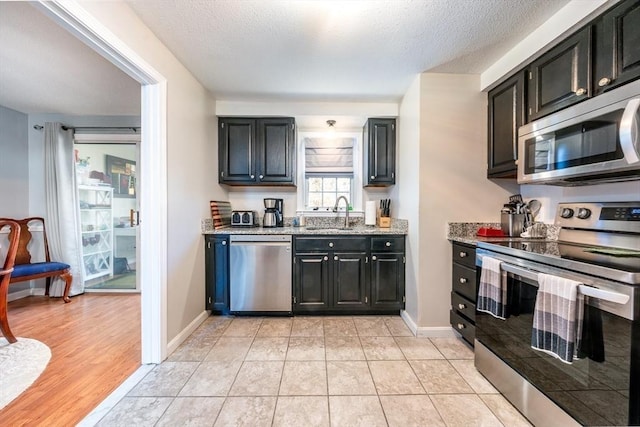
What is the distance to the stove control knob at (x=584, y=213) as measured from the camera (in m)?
1.62

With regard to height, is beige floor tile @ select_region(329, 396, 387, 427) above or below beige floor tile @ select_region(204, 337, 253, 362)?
above

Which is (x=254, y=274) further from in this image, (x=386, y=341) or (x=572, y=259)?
(x=572, y=259)

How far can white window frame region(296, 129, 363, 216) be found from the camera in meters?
3.45

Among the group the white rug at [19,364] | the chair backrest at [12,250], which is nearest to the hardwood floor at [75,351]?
the white rug at [19,364]

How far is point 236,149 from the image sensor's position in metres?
3.08

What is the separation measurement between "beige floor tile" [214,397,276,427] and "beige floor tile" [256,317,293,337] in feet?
2.72

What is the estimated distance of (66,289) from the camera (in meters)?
3.24

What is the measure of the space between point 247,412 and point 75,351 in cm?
171

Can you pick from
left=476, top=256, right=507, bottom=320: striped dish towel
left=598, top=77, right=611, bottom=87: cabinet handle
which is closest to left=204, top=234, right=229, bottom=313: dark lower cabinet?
left=476, top=256, right=507, bottom=320: striped dish towel

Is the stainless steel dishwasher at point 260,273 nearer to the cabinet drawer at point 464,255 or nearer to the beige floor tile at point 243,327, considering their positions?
the beige floor tile at point 243,327

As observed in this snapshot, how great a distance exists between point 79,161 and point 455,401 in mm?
5015

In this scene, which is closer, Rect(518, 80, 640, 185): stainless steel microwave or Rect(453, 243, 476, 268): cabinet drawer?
Rect(518, 80, 640, 185): stainless steel microwave

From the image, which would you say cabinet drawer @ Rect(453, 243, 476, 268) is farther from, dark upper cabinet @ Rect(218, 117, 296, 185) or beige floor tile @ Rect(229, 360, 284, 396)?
dark upper cabinet @ Rect(218, 117, 296, 185)

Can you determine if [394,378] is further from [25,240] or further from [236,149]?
[25,240]
